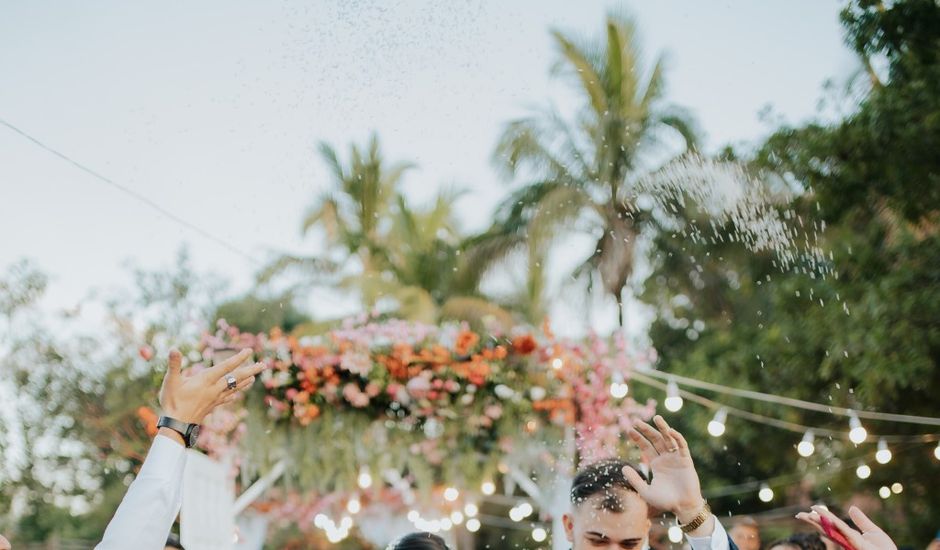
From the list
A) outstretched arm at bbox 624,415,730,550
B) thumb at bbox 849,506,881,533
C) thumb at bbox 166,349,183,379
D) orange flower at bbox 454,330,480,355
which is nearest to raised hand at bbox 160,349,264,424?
thumb at bbox 166,349,183,379

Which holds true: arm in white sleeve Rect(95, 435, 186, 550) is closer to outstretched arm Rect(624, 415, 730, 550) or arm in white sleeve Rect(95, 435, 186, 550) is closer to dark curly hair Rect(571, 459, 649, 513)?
outstretched arm Rect(624, 415, 730, 550)

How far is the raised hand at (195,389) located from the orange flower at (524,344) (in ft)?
19.8

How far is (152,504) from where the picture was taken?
6.36ft

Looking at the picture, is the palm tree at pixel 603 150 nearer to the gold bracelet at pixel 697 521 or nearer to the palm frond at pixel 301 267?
the palm frond at pixel 301 267

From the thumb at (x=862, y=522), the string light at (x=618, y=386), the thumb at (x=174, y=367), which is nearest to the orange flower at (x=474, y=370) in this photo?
the string light at (x=618, y=386)

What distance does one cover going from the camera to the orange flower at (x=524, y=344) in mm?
8172

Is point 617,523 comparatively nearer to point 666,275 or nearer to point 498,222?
point 498,222

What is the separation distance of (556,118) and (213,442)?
32.7ft

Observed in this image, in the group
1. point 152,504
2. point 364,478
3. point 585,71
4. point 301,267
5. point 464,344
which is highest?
point 585,71

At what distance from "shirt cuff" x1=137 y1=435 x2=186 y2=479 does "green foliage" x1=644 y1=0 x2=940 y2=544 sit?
8618 millimetres

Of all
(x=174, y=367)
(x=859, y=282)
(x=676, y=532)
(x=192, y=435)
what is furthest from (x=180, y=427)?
(x=859, y=282)

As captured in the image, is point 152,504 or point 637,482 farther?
point 637,482

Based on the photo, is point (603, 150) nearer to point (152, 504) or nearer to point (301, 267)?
point (301, 267)

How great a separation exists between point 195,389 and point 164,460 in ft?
0.62
